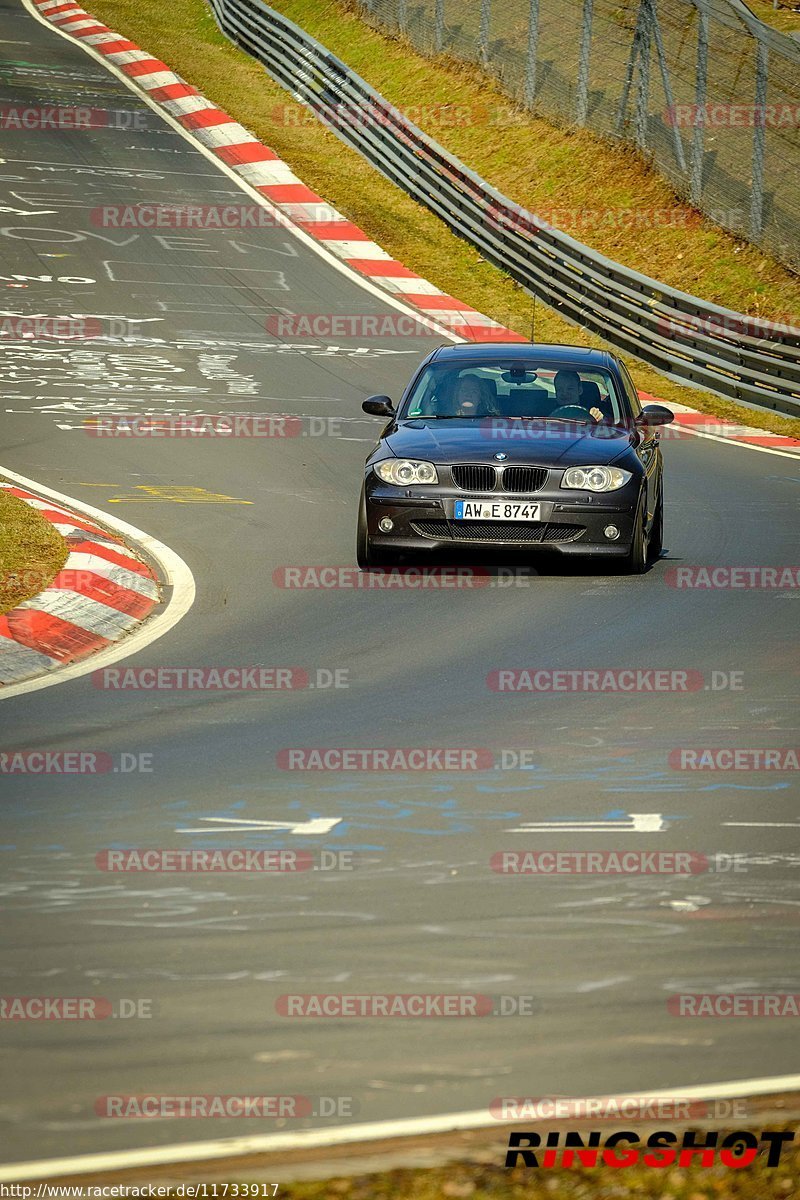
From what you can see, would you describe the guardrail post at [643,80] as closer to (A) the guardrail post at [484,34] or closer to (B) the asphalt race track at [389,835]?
(A) the guardrail post at [484,34]

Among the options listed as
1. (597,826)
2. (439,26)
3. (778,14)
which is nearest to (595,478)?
(597,826)

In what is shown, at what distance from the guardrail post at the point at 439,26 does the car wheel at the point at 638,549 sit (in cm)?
2617

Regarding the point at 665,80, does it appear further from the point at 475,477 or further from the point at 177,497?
the point at 475,477

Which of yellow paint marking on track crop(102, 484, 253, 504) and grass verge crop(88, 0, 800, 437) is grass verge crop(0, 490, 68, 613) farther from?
grass verge crop(88, 0, 800, 437)

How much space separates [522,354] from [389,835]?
276 inches

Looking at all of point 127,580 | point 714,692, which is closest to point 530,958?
point 714,692

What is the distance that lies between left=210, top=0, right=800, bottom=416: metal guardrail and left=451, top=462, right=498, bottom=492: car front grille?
425 inches

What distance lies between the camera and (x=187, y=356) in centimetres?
2167

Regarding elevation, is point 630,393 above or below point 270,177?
above

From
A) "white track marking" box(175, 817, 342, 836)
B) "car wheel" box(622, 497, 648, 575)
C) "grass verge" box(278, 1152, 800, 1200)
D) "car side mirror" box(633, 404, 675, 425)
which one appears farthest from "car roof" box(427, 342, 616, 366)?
"grass verge" box(278, 1152, 800, 1200)

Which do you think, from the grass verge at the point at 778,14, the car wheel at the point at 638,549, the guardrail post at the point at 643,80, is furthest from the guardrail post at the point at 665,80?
the car wheel at the point at 638,549

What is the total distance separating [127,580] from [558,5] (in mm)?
22245

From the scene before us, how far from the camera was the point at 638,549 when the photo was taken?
461 inches

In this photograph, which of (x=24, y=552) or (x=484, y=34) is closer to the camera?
(x=24, y=552)
